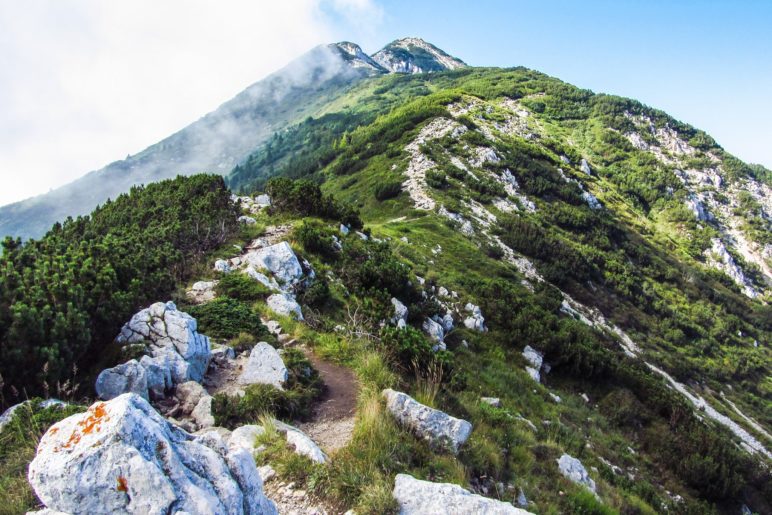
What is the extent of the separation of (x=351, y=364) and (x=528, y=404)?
6.70 m

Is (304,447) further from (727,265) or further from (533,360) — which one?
(727,265)

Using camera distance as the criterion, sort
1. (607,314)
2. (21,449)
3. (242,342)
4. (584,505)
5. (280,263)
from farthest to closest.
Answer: (607,314) → (280,263) → (242,342) → (584,505) → (21,449)

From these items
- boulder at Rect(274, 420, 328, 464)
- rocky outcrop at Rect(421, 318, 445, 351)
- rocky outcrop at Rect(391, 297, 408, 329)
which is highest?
boulder at Rect(274, 420, 328, 464)

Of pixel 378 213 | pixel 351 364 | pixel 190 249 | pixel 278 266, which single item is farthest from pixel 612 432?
pixel 378 213

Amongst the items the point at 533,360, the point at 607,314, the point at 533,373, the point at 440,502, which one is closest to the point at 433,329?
the point at 533,373

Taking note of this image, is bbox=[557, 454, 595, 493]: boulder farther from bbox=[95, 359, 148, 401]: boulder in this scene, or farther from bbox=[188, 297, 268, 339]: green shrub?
bbox=[95, 359, 148, 401]: boulder

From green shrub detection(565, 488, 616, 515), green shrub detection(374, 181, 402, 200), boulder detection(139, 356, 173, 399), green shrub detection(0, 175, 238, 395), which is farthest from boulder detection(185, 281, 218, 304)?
green shrub detection(374, 181, 402, 200)

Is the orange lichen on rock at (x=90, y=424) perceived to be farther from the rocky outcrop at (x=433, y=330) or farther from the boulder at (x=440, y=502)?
the rocky outcrop at (x=433, y=330)

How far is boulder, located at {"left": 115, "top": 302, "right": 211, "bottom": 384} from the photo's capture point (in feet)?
24.1

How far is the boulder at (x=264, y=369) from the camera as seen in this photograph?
7520mm

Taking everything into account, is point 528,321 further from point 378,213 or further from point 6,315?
point 378,213

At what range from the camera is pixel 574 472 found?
8250 mm

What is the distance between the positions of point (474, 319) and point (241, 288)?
35.8 feet

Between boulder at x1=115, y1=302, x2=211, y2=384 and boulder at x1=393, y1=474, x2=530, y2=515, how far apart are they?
15.4 feet
